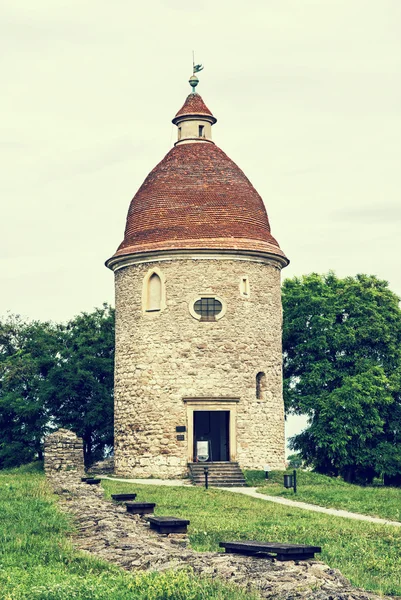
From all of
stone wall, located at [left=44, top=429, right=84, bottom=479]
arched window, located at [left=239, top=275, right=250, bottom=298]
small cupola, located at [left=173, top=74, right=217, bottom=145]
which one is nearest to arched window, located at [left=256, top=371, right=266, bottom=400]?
arched window, located at [left=239, top=275, right=250, bottom=298]

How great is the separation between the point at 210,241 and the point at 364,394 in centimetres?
882

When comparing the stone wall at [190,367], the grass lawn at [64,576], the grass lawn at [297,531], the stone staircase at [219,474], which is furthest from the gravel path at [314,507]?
the grass lawn at [64,576]

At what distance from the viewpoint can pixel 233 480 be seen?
31219 millimetres

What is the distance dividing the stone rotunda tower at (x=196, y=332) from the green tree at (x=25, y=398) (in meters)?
6.20

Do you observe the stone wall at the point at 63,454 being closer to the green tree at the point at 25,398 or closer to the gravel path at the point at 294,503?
the gravel path at the point at 294,503

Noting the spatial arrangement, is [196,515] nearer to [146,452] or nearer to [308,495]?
[308,495]

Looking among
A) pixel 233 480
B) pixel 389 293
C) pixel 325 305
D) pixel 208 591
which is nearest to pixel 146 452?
pixel 233 480

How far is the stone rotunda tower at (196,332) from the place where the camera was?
110ft

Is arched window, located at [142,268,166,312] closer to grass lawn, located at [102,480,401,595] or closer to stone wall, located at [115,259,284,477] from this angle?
stone wall, located at [115,259,284,477]

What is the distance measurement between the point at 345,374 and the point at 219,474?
868 cm

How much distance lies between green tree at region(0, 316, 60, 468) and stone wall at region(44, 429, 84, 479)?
34.7ft

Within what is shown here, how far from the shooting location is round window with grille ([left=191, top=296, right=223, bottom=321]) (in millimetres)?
33812

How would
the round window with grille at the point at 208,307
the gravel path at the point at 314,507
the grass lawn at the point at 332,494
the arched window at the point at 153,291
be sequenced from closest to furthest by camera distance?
1. the gravel path at the point at 314,507
2. the grass lawn at the point at 332,494
3. the round window with grille at the point at 208,307
4. the arched window at the point at 153,291

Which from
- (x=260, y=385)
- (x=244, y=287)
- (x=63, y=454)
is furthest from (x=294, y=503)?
(x=244, y=287)
